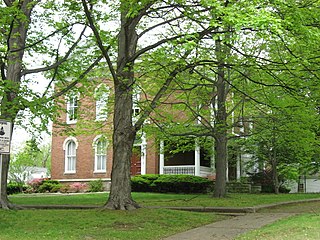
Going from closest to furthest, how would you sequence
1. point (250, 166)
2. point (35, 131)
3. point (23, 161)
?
point (35, 131) → point (250, 166) → point (23, 161)

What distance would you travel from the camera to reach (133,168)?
33188 millimetres

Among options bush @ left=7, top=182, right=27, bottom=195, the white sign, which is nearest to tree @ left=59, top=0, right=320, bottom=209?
the white sign

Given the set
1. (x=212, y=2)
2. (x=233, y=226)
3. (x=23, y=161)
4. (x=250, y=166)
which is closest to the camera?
(x=212, y=2)

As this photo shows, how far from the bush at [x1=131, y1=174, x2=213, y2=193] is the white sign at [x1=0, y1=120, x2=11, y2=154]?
62.6ft

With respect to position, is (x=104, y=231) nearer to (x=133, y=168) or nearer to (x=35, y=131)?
(x=35, y=131)

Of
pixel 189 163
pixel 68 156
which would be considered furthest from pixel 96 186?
pixel 189 163

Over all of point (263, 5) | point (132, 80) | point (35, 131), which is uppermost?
point (263, 5)

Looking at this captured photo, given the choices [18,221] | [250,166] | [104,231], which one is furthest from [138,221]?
[250,166]

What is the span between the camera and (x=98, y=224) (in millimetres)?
11828

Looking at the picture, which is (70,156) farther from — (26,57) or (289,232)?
(289,232)

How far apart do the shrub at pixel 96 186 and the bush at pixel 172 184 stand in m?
3.27

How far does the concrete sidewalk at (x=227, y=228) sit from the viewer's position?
1049 centimetres

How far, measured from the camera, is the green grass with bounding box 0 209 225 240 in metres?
10.4

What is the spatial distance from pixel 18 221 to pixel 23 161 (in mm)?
28272
